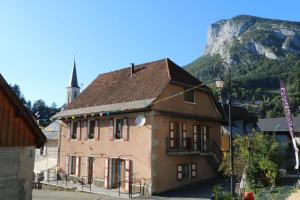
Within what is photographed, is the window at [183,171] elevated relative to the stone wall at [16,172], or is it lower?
lower

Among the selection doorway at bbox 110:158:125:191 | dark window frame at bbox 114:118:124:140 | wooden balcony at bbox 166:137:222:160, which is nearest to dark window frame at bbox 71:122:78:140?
dark window frame at bbox 114:118:124:140

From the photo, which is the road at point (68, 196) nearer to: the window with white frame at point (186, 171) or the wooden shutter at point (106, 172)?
the wooden shutter at point (106, 172)

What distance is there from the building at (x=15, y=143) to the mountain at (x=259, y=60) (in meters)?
80.9

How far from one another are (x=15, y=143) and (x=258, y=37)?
5973 inches

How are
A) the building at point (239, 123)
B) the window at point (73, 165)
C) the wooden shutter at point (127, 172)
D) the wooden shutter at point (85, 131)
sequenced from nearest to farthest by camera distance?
the wooden shutter at point (127, 172) → the wooden shutter at point (85, 131) → the window at point (73, 165) → the building at point (239, 123)

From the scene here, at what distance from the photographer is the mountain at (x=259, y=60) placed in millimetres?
102250

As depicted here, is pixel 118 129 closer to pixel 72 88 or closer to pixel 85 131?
pixel 85 131

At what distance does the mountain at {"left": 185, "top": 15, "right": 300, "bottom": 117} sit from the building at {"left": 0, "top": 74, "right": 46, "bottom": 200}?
80.9m

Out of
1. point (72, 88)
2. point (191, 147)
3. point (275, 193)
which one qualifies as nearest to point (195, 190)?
point (191, 147)

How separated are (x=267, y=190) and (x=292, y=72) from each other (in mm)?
105125

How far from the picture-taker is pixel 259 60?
451 feet

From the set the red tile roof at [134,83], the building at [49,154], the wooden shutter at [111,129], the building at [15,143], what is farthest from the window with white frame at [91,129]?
the building at [15,143]

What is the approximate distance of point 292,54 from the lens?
14238cm

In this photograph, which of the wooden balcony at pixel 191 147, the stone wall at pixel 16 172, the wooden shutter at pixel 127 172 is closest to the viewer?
the stone wall at pixel 16 172
